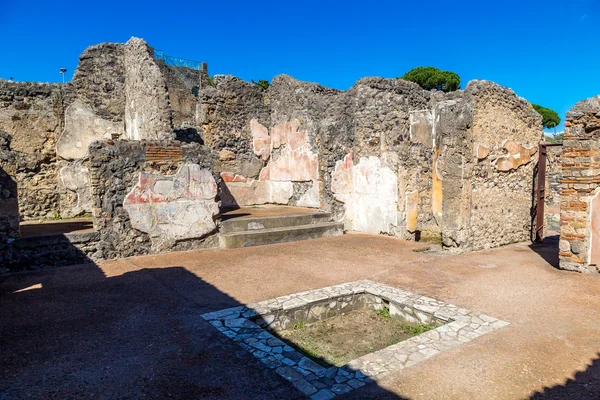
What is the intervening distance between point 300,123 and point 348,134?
1.94m

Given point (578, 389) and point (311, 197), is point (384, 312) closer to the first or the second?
point (578, 389)

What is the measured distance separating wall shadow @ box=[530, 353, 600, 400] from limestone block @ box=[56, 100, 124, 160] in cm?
1122

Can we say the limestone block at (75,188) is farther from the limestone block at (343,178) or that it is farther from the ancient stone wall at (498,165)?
the ancient stone wall at (498,165)

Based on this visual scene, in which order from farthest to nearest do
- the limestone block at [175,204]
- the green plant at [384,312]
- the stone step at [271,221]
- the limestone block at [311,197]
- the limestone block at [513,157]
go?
the limestone block at [311,197] < the stone step at [271,221] < the limestone block at [513,157] < the limestone block at [175,204] < the green plant at [384,312]

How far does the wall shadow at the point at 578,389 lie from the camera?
265 centimetres

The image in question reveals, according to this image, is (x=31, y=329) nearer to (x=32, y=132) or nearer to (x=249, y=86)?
(x=32, y=132)

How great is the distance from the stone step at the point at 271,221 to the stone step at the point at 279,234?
5.5 inches

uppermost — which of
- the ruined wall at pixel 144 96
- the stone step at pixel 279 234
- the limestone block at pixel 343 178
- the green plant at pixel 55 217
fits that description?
the ruined wall at pixel 144 96

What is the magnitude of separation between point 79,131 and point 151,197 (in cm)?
530

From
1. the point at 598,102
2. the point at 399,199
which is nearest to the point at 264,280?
the point at 399,199

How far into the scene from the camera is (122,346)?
3.49 m

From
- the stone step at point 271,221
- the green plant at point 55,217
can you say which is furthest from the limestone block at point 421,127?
the green plant at point 55,217

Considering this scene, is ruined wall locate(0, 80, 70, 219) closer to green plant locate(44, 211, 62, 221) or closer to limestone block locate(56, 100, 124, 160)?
green plant locate(44, 211, 62, 221)

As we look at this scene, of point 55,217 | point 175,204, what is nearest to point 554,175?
point 175,204
